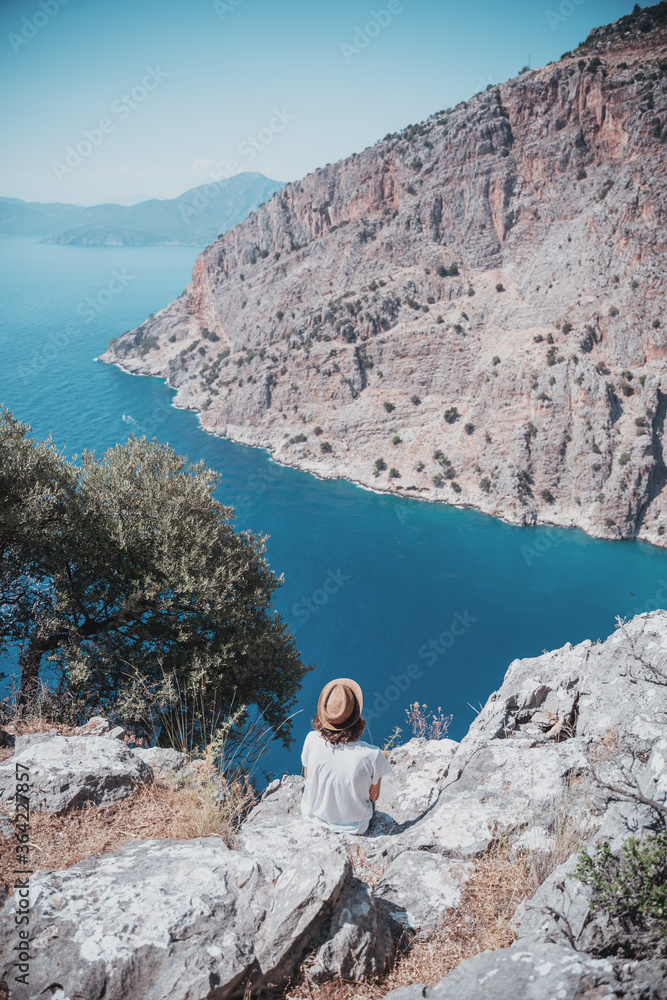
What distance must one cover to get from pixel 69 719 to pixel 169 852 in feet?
20.5

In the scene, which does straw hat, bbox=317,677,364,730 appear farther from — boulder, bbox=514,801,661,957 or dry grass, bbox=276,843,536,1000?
boulder, bbox=514,801,661,957

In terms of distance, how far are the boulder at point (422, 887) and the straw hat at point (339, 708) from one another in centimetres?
154

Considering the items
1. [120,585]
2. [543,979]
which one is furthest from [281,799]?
[120,585]

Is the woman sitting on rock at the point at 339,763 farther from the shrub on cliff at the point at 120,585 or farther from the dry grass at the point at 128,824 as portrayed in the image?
the shrub on cliff at the point at 120,585

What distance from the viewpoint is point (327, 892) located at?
4648 millimetres

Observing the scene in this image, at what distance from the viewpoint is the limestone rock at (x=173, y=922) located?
4.10 meters

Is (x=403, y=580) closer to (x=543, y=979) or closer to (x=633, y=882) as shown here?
(x=633, y=882)

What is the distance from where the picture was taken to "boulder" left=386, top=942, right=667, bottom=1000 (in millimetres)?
3643

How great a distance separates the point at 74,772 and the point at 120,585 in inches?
308

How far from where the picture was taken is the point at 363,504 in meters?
66.1

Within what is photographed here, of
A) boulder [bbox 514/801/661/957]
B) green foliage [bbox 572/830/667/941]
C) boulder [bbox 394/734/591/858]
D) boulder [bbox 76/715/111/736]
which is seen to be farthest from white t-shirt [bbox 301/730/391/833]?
boulder [bbox 76/715/111/736]

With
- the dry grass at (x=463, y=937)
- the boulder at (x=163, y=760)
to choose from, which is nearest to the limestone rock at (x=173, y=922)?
the dry grass at (x=463, y=937)

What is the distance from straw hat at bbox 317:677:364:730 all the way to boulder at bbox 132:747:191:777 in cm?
265

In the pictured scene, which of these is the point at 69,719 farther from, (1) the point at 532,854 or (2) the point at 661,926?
(2) the point at 661,926
